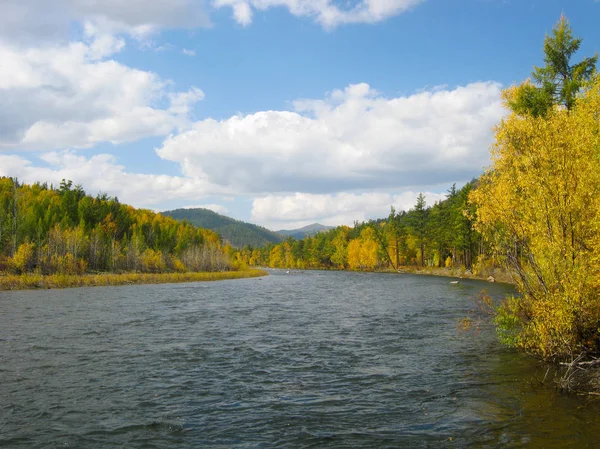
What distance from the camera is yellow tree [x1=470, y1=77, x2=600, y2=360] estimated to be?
14.8 metres

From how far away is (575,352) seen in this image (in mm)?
15859

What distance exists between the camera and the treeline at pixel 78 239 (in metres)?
79.1

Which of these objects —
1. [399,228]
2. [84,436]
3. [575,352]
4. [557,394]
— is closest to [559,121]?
[575,352]

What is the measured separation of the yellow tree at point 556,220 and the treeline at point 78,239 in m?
73.3

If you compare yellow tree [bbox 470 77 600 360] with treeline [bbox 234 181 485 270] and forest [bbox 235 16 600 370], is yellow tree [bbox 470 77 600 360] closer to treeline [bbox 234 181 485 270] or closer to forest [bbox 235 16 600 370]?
forest [bbox 235 16 600 370]

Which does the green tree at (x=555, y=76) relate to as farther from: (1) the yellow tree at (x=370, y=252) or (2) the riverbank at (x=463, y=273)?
(1) the yellow tree at (x=370, y=252)

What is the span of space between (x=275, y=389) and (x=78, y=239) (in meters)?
90.0

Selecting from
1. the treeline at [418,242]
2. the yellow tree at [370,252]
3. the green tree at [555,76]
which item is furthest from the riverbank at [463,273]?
the green tree at [555,76]

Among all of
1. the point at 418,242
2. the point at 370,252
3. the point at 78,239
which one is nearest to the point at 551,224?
the point at 78,239

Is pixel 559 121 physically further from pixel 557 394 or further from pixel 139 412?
pixel 139 412

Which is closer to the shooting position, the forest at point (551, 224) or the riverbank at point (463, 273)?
the forest at point (551, 224)

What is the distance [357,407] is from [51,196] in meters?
142

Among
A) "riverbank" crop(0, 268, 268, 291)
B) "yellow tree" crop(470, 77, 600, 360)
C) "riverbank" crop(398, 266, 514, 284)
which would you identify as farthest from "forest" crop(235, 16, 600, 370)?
"riverbank" crop(0, 268, 268, 291)

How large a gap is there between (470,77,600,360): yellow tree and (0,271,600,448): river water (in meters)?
2.58
